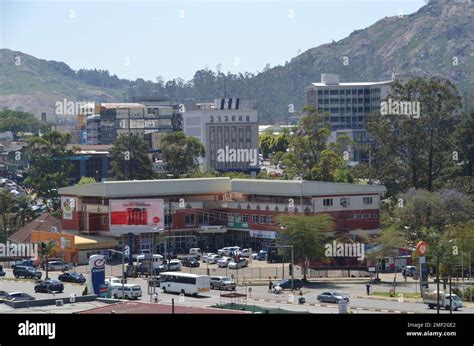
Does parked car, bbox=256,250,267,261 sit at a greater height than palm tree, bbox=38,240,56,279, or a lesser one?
lesser

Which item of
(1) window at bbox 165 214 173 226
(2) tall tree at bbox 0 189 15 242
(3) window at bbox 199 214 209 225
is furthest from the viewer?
(2) tall tree at bbox 0 189 15 242

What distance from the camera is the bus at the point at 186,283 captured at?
29859 millimetres

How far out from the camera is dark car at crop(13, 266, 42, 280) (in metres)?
35.2

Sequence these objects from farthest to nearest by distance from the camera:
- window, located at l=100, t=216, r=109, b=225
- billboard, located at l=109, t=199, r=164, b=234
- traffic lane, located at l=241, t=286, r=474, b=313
Result: window, located at l=100, t=216, r=109, b=225, billboard, located at l=109, t=199, r=164, b=234, traffic lane, located at l=241, t=286, r=474, b=313

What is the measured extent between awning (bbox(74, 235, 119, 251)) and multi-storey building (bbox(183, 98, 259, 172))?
2767cm

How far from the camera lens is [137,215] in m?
39.8

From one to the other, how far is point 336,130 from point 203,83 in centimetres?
7968

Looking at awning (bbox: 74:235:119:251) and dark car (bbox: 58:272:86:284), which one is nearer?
dark car (bbox: 58:272:86:284)

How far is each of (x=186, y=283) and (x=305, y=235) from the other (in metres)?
6.46

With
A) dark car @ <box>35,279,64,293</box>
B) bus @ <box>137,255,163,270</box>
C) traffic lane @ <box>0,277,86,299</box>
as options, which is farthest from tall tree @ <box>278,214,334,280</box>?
dark car @ <box>35,279,64,293</box>

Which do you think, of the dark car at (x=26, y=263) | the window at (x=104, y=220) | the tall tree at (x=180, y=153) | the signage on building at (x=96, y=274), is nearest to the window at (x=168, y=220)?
the window at (x=104, y=220)

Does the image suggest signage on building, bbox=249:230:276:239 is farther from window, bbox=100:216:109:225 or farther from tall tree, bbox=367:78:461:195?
tall tree, bbox=367:78:461:195

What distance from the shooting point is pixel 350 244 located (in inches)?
1473
